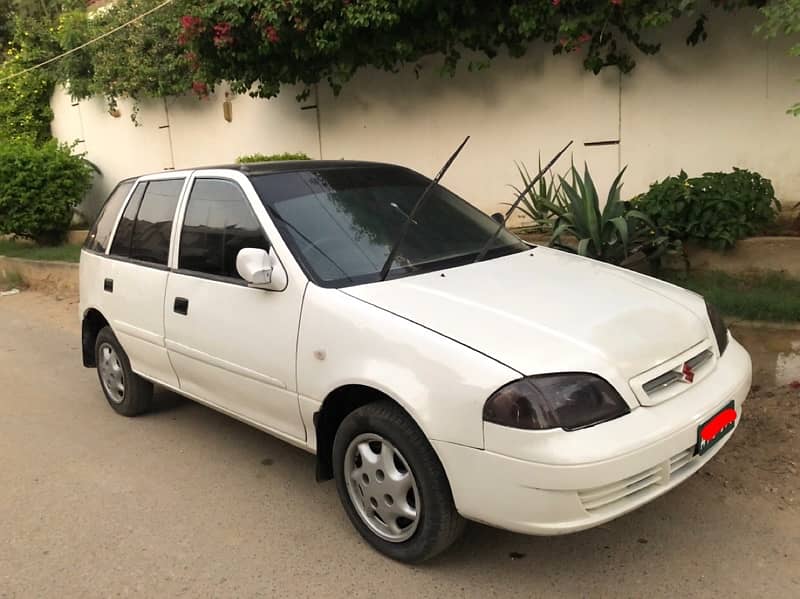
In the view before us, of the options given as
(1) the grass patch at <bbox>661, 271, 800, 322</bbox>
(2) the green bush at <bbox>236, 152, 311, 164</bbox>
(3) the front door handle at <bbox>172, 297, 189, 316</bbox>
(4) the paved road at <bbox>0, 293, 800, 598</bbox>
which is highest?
(2) the green bush at <bbox>236, 152, 311, 164</bbox>

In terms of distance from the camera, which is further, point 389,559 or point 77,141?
point 77,141

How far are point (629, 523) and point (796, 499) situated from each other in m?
0.87

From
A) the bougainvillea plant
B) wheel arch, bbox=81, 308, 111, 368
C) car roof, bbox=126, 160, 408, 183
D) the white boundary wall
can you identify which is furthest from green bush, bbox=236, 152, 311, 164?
car roof, bbox=126, 160, 408, 183

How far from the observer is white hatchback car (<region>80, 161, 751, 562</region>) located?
2674 mm

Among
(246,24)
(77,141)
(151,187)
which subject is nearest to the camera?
(151,187)

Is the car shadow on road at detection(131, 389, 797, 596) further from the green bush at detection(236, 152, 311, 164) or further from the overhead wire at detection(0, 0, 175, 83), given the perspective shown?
the overhead wire at detection(0, 0, 175, 83)

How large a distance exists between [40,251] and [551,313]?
11.5 metres

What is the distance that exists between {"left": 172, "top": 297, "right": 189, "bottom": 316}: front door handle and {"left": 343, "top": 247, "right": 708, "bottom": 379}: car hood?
1281 mm

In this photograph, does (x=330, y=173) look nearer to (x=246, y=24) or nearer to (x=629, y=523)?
(x=629, y=523)

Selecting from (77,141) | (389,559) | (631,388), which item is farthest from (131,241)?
(77,141)

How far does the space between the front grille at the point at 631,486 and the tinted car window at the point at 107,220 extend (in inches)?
155

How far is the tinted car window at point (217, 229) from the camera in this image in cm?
386

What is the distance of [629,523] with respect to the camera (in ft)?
11.3

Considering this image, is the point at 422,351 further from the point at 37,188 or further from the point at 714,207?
the point at 37,188
